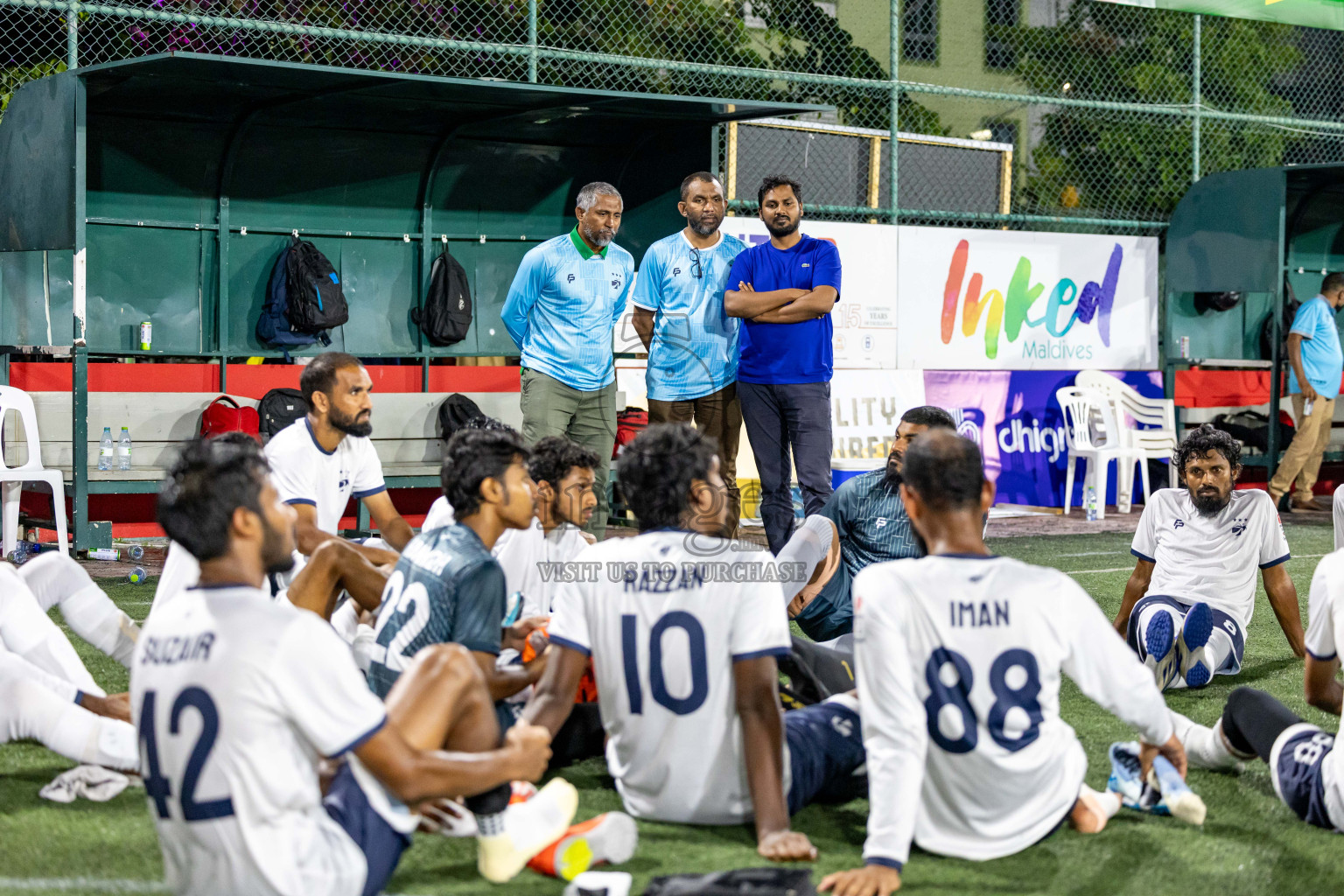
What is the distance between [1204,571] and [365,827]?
13.8ft

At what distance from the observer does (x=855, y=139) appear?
12633 mm

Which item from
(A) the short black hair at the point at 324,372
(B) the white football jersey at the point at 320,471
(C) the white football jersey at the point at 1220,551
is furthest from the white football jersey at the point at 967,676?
(B) the white football jersey at the point at 320,471

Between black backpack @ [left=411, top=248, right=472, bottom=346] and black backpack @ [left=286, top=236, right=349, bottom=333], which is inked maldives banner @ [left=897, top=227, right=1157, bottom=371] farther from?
black backpack @ [left=286, top=236, right=349, bottom=333]

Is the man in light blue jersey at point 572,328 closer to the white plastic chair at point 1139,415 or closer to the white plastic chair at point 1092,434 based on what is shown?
the white plastic chair at point 1092,434

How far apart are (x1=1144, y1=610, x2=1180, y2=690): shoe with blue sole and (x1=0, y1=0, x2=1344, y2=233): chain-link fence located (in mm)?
6162

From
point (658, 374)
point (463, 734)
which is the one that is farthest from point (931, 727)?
point (658, 374)

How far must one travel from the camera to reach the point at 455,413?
34.6ft

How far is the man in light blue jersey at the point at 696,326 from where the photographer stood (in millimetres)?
7957

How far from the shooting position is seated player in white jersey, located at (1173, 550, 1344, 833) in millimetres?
3746

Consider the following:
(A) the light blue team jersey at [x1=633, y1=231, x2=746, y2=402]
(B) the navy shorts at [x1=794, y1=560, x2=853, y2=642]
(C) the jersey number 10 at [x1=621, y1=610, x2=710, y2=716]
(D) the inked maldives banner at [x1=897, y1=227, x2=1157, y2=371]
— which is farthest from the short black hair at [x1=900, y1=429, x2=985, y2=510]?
(D) the inked maldives banner at [x1=897, y1=227, x2=1157, y2=371]

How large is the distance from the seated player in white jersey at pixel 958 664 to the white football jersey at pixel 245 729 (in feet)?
3.96

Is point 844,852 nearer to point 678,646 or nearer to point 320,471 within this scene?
point 678,646

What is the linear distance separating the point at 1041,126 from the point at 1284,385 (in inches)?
153

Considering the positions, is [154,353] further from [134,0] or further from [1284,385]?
[1284,385]
